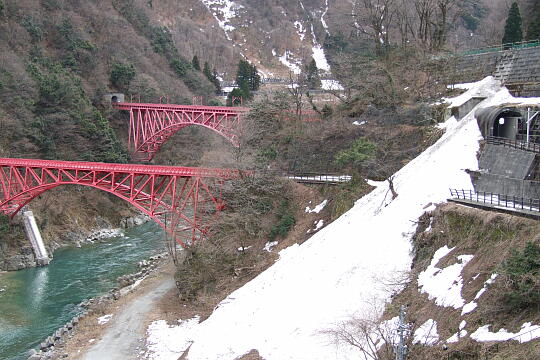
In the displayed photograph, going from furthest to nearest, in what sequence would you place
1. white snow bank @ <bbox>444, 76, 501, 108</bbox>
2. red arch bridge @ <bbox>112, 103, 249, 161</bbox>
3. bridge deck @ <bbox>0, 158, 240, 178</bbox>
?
red arch bridge @ <bbox>112, 103, 249, 161</bbox> → bridge deck @ <bbox>0, 158, 240, 178</bbox> → white snow bank @ <bbox>444, 76, 501, 108</bbox>

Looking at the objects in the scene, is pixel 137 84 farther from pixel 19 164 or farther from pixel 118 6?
pixel 19 164

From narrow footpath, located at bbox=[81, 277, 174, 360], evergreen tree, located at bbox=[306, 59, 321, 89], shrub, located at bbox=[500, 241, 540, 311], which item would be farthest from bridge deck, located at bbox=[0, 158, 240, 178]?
evergreen tree, located at bbox=[306, 59, 321, 89]

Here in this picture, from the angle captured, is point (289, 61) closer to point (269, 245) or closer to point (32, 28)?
point (32, 28)

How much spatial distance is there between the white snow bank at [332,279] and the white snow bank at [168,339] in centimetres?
77

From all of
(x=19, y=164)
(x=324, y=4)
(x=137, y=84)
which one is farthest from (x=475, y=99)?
(x=324, y=4)

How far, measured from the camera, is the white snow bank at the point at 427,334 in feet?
34.0

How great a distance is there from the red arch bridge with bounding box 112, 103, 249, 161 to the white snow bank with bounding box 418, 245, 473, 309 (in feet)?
90.7

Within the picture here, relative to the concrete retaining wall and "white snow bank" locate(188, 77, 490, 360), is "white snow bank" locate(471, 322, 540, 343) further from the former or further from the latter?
the concrete retaining wall

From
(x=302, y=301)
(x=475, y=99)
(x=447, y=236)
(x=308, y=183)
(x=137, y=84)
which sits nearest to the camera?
(x=447, y=236)

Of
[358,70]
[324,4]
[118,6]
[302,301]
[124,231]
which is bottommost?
[124,231]

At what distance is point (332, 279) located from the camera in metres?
15.1

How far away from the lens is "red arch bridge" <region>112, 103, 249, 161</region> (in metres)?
40.9

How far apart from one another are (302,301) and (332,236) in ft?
10.6

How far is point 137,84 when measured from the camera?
181 feet
